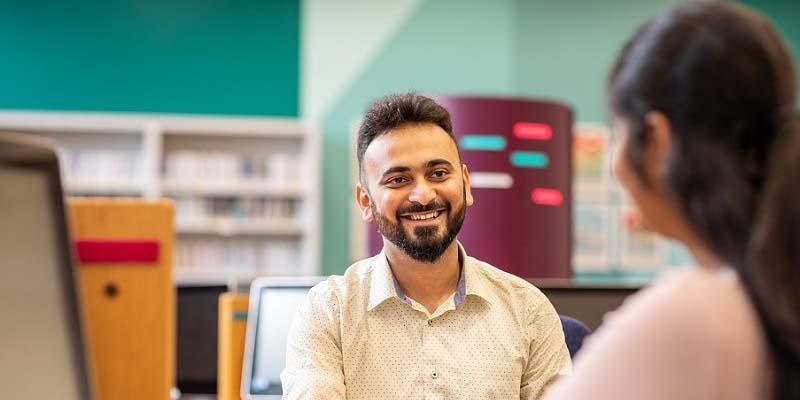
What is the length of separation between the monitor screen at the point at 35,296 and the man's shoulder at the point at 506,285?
128 centimetres

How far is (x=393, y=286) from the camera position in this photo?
2.00 meters

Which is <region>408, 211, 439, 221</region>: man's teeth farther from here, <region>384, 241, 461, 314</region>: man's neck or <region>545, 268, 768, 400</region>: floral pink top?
<region>545, 268, 768, 400</region>: floral pink top

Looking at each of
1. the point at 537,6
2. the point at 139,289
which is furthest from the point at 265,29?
the point at 139,289

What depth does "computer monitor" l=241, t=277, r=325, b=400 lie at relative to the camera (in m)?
2.84

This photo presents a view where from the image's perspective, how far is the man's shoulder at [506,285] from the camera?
6.57 ft

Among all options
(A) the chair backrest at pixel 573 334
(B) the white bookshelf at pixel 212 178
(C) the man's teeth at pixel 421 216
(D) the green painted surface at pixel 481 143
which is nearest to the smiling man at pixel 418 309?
(C) the man's teeth at pixel 421 216

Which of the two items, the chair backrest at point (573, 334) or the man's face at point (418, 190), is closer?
the man's face at point (418, 190)

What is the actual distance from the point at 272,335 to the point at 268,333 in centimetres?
1

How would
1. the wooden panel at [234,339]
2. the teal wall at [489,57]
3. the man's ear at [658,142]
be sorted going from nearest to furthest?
the man's ear at [658,142] < the wooden panel at [234,339] < the teal wall at [489,57]

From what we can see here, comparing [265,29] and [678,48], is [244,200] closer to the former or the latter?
[265,29]

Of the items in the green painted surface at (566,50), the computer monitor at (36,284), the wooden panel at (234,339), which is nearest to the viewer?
the computer monitor at (36,284)

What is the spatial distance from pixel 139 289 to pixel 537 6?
6.53 m

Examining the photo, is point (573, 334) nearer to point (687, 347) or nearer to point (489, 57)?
point (687, 347)

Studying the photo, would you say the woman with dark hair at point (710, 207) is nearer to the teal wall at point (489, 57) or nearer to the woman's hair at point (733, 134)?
the woman's hair at point (733, 134)
